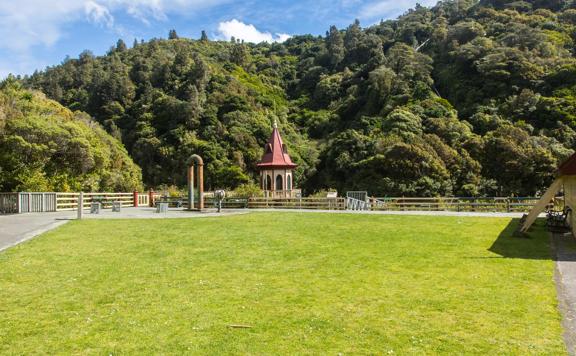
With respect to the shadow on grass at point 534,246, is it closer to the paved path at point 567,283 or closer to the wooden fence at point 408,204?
the paved path at point 567,283

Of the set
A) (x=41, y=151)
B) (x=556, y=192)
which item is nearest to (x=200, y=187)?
(x=41, y=151)

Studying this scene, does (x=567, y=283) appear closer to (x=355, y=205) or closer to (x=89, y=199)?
(x=355, y=205)

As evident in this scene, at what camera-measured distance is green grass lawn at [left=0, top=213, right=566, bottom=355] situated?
463 centimetres

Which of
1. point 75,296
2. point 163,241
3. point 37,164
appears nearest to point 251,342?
point 75,296

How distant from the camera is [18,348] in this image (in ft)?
14.5

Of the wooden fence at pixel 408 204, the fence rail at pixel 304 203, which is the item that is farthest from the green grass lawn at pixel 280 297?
the fence rail at pixel 304 203

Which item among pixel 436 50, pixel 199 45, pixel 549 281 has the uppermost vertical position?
pixel 199 45

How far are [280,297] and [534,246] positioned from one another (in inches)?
318

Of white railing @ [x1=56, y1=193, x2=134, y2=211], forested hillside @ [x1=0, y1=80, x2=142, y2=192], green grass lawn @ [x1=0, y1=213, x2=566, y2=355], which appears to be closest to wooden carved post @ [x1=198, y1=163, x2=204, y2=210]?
white railing @ [x1=56, y1=193, x2=134, y2=211]

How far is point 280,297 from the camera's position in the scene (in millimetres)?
6340

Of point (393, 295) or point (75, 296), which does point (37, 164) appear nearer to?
point (75, 296)

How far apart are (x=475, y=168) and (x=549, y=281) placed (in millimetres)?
35209

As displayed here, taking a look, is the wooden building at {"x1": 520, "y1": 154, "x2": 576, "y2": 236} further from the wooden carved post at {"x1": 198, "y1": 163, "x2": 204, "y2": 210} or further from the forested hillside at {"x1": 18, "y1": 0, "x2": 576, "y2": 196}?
the forested hillside at {"x1": 18, "y1": 0, "x2": 576, "y2": 196}

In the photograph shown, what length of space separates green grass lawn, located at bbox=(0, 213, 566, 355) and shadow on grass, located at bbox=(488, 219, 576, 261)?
0.08 metres
